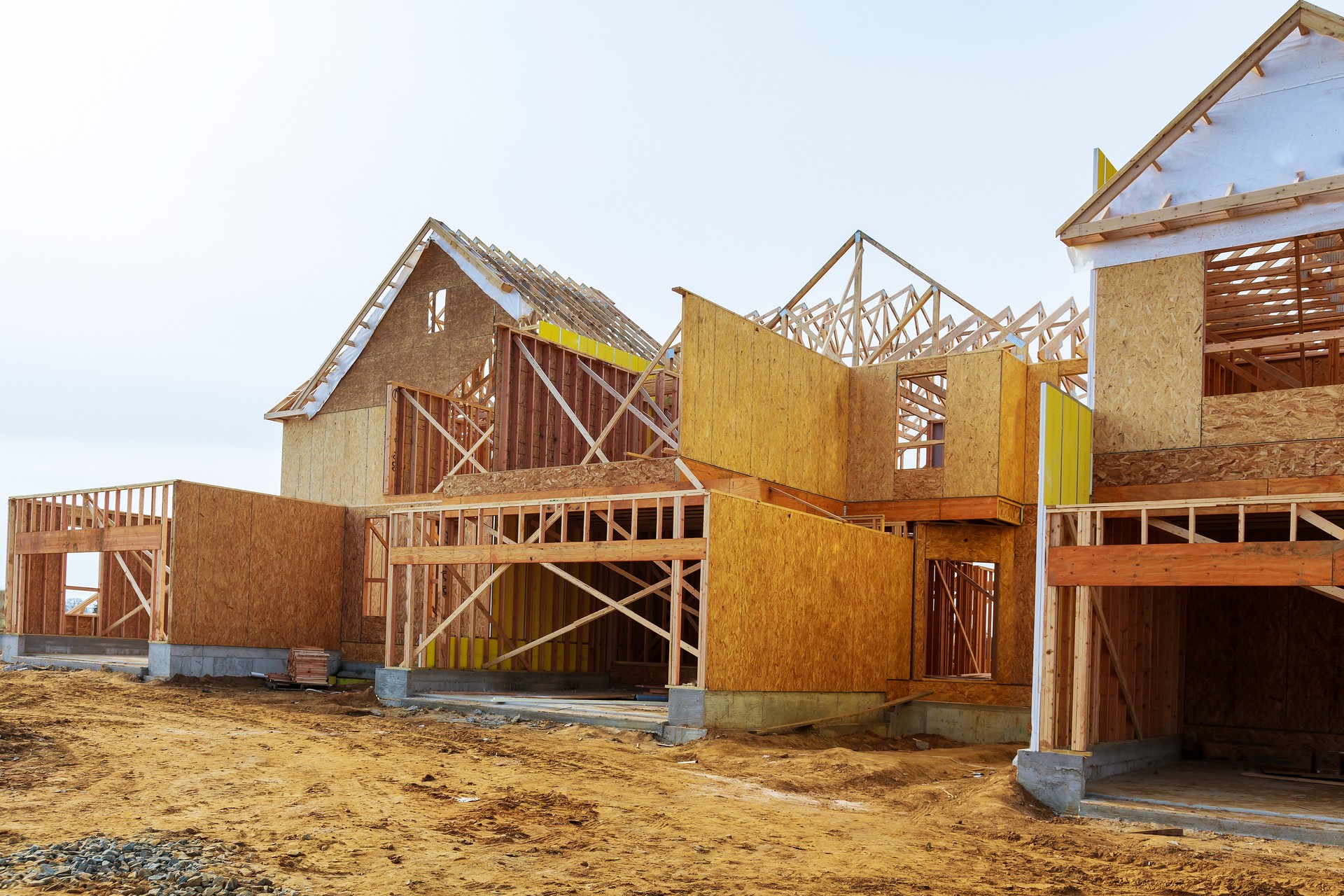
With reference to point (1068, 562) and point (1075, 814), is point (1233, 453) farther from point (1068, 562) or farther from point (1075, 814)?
point (1075, 814)

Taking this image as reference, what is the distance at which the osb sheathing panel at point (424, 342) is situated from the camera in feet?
85.0

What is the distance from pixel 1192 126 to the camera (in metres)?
13.2

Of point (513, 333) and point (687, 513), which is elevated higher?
point (513, 333)

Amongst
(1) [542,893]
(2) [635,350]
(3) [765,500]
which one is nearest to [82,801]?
(1) [542,893]

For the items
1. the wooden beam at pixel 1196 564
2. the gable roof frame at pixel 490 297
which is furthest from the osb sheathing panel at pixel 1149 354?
the gable roof frame at pixel 490 297

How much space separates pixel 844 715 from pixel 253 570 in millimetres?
11182

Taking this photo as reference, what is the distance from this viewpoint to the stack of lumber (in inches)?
803

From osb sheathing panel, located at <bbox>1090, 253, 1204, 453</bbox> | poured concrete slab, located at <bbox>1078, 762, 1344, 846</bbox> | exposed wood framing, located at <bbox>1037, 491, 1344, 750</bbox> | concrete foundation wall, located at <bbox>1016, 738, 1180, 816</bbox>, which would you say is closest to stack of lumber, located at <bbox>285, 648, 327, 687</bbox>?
concrete foundation wall, located at <bbox>1016, 738, 1180, 816</bbox>

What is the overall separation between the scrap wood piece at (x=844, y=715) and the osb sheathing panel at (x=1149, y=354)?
5337mm

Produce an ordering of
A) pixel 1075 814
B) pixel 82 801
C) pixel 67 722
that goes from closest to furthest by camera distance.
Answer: pixel 82 801
pixel 1075 814
pixel 67 722

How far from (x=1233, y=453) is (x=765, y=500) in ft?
24.3

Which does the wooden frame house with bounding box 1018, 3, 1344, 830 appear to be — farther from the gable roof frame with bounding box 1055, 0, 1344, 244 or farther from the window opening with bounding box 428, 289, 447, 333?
the window opening with bounding box 428, 289, 447, 333

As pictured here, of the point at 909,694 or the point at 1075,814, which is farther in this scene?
the point at 909,694

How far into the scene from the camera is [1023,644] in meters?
18.5
